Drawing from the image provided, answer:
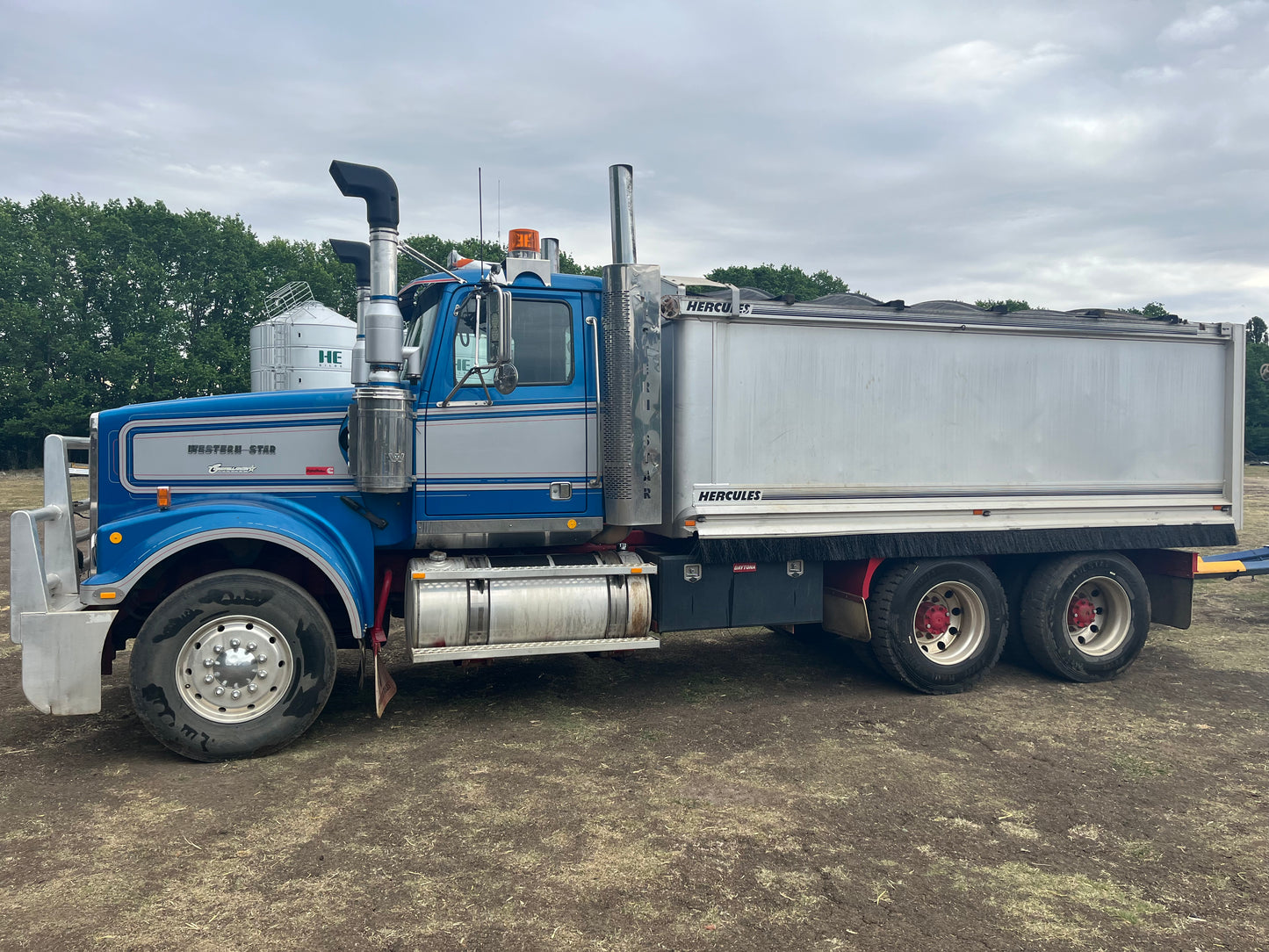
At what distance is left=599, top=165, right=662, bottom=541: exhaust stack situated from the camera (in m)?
6.32

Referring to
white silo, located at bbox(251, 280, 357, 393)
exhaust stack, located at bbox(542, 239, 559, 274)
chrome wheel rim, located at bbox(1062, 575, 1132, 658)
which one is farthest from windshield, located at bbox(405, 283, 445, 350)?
white silo, located at bbox(251, 280, 357, 393)

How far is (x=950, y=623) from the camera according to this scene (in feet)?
24.1

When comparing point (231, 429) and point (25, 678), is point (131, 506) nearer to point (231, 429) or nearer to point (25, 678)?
point (231, 429)

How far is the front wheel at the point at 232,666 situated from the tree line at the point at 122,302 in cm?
3443

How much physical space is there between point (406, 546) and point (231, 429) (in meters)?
1.39

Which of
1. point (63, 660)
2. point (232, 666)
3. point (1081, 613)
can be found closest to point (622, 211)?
point (232, 666)

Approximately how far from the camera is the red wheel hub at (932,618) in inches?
284

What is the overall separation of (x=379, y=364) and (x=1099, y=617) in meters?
6.40

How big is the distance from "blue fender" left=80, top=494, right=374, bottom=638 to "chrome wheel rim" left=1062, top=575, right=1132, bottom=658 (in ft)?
19.2

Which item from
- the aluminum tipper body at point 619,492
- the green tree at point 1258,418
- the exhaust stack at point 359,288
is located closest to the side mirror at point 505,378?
the aluminum tipper body at point 619,492

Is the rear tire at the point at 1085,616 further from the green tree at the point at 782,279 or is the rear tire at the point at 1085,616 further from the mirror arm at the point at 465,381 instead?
the green tree at the point at 782,279

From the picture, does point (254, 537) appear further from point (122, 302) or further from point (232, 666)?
point (122, 302)

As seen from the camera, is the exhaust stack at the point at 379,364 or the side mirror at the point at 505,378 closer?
the exhaust stack at the point at 379,364

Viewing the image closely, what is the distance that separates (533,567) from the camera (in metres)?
6.22
